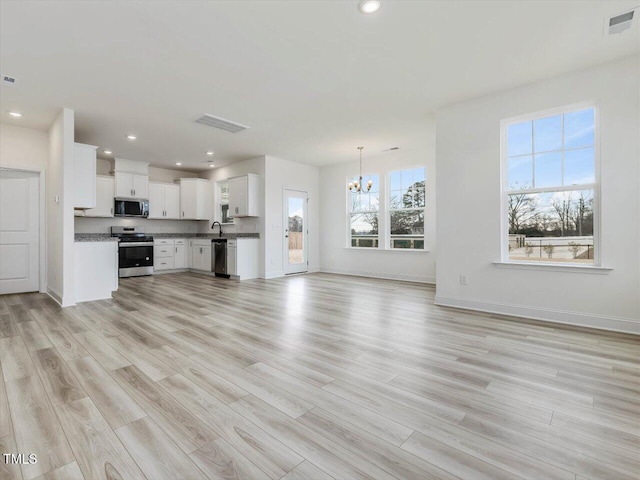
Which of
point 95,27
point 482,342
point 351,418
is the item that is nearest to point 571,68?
point 482,342

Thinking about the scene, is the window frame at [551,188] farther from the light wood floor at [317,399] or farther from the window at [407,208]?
the window at [407,208]

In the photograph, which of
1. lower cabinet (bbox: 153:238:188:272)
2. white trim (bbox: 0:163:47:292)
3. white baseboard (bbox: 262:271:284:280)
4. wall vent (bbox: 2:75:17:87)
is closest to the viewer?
wall vent (bbox: 2:75:17:87)

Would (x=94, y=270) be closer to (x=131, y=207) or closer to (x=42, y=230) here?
(x=42, y=230)

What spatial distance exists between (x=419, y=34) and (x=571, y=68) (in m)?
1.97

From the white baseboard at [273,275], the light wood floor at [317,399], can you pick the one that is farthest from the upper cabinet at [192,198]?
the light wood floor at [317,399]

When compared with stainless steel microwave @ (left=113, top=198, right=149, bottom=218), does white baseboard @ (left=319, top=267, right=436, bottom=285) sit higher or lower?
lower

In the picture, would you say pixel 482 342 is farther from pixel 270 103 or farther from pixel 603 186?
pixel 270 103

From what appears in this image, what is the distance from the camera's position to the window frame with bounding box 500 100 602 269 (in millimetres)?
3307

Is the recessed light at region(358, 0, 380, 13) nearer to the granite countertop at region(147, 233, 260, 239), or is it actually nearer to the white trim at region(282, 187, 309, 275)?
the white trim at region(282, 187, 309, 275)

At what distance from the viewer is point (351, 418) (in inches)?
65.2

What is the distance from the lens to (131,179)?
23.7ft

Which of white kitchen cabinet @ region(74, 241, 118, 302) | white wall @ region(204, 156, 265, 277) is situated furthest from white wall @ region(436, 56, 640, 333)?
white kitchen cabinet @ region(74, 241, 118, 302)

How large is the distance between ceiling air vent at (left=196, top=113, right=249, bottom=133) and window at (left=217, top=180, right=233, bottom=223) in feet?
9.82

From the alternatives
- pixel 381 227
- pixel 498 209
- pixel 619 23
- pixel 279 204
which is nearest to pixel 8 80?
pixel 279 204
